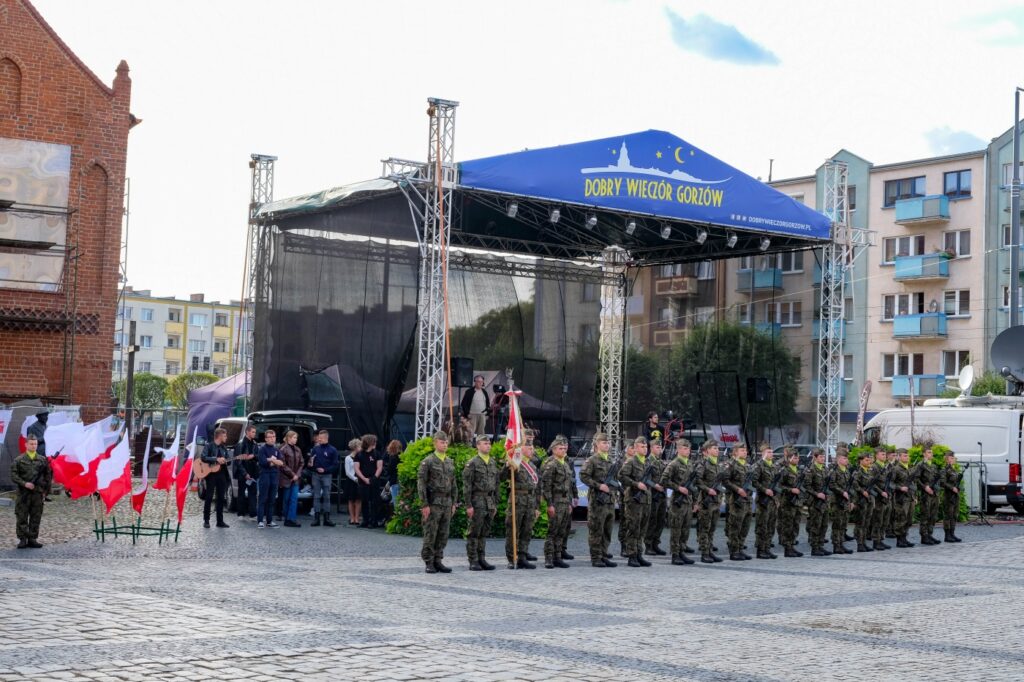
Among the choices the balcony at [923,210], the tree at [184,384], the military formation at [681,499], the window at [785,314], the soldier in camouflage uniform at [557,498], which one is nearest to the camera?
the military formation at [681,499]

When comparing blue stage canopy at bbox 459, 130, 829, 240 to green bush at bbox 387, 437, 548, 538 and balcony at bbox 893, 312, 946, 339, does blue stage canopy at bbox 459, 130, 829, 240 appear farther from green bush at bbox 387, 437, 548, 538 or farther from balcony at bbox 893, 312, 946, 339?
balcony at bbox 893, 312, 946, 339

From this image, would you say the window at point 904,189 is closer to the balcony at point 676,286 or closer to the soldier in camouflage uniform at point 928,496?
the balcony at point 676,286

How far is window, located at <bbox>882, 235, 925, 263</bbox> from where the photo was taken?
5762 cm

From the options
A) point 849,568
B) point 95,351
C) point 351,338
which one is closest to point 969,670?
point 849,568

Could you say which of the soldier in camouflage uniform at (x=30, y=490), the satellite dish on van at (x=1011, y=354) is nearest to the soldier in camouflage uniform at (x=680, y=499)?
the soldier in camouflage uniform at (x=30, y=490)

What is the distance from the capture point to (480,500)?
1644cm

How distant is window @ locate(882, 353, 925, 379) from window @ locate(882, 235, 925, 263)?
4221 millimetres

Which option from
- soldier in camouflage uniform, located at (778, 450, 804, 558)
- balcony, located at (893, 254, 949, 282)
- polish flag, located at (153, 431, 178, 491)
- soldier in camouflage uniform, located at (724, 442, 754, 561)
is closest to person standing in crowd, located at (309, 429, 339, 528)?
polish flag, located at (153, 431, 178, 491)

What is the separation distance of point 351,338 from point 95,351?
6.67 m

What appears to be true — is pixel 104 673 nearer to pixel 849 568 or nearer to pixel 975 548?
pixel 849 568

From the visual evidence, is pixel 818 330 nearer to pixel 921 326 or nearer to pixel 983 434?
pixel 983 434

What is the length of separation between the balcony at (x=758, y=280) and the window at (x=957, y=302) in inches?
1038

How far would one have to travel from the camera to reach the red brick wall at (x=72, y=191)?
2831 centimetres

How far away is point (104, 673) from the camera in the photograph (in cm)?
816
